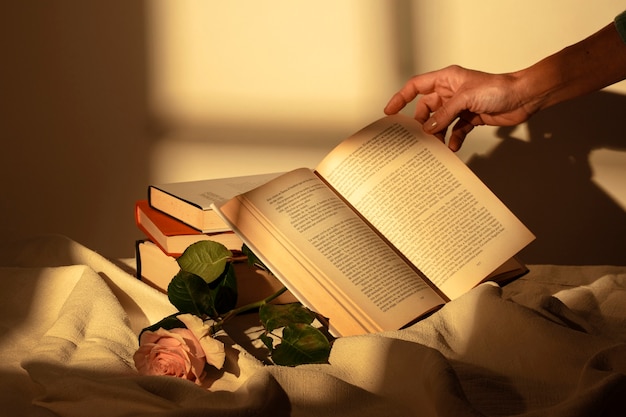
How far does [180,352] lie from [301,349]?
0.16 metres

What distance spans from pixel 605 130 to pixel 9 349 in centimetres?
175

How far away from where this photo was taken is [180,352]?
3.76ft

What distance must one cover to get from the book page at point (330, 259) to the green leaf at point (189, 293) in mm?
94

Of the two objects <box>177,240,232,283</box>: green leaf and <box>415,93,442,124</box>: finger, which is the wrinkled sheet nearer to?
<box>177,240,232,283</box>: green leaf

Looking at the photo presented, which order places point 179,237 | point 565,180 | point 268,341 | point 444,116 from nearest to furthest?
1. point 268,341
2. point 179,237
3. point 444,116
4. point 565,180

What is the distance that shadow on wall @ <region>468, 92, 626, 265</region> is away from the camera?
8.02 feet

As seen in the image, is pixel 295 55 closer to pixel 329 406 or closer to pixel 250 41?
pixel 250 41

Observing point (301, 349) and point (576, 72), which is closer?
point (301, 349)

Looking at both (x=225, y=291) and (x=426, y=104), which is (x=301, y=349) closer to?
(x=225, y=291)

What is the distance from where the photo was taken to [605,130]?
8.04 feet

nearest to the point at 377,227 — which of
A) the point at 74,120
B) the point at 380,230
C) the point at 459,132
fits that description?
the point at 380,230

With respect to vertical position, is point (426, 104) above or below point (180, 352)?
above

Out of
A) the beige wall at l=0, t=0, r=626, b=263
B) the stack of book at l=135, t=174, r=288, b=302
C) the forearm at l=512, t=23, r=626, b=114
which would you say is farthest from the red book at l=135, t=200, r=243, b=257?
the beige wall at l=0, t=0, r=626, b=263

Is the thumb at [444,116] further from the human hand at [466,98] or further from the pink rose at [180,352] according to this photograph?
the pink rose at [180,352]
